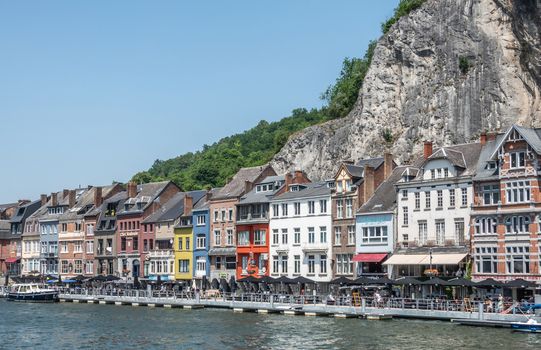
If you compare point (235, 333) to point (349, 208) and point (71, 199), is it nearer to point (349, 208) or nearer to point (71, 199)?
point (349, 208)

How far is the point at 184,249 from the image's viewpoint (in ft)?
323

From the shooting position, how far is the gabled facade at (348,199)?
79812mm

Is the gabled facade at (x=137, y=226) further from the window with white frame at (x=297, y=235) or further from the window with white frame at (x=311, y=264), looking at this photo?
the window with white frame at (x=311, y=264)

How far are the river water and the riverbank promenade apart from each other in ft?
4.16

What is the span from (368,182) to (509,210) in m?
16.2

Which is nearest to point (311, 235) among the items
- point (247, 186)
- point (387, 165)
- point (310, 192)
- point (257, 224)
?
point (310, 192)

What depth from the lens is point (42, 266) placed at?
12150 centimetres

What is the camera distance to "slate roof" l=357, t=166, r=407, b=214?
77312 mm

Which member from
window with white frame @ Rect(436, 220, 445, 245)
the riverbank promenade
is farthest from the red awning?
the riverbank promenade

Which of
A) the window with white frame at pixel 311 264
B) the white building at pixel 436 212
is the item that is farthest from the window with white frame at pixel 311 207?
the white building at pixel 436 212

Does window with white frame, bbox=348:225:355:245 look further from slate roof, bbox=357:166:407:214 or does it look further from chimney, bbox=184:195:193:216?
chimney, bbox=184:195:193:216

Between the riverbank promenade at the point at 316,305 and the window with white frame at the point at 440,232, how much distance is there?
8093mm

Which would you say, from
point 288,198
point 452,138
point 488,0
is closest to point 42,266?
point 288,198

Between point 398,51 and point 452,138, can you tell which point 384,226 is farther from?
point 398,51
